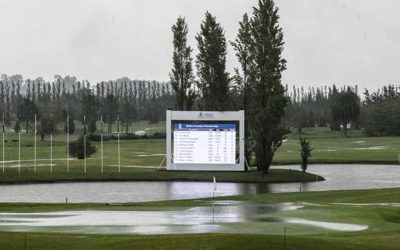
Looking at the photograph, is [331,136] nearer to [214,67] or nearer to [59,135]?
[59,135]

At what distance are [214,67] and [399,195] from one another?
40940 mm

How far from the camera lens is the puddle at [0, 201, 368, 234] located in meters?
34.3

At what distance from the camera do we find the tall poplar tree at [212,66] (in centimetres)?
8931

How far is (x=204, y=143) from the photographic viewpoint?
7950cm

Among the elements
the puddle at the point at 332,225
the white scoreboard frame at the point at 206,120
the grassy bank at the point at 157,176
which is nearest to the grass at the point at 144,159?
the grassy bank at the point at 157,176

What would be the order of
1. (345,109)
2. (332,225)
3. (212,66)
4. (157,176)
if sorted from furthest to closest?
(345,109)
(212,66)
(157,176)
(332,225)

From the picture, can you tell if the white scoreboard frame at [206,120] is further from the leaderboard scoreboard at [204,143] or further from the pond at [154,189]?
the pond at [154,189]

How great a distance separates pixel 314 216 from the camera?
40.7 meters

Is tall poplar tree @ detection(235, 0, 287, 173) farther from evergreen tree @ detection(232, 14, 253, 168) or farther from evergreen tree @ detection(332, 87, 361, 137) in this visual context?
evergreen tree @ detection(332, 87, 361, 137)

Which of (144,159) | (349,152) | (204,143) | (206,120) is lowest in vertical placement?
(144,159)

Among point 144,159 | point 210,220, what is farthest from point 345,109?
point 210,220

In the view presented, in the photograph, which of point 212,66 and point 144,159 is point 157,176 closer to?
point 212,66

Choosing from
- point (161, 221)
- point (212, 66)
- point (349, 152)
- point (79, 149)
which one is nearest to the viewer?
point (161, 221)

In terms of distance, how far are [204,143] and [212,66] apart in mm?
14307
